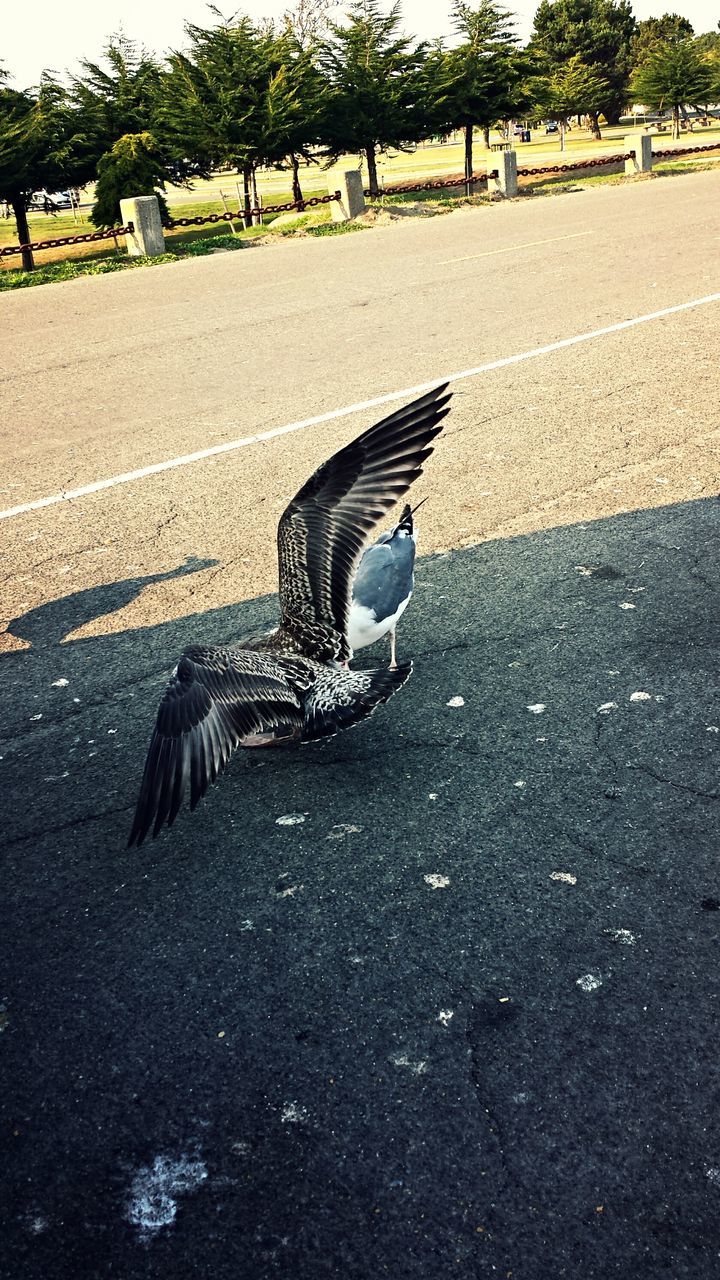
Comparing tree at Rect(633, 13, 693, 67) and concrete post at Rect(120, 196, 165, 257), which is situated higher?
tree at Rect(633, 13, 693, 67)

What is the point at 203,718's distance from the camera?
356cm

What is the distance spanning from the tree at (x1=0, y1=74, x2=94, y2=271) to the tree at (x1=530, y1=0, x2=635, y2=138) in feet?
191

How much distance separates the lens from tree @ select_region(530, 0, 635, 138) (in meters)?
73.5

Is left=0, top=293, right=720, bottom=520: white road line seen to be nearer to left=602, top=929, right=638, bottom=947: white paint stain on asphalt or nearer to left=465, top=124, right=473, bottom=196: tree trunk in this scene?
left=602, top=929, right=638, bottom=947: white paint stain on asphalt

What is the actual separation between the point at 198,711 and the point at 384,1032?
4.31 feet

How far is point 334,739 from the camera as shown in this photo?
4180 mm

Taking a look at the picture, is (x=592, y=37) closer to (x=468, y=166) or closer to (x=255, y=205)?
(x=468, y=166)

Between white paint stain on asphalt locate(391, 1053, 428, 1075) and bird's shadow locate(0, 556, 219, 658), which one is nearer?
white paint stain on asphalt locate(391, 1053, 428, 1075)

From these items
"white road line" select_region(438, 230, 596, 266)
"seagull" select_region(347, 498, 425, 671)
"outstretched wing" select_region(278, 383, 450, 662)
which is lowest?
"seagull" select_region(347, 498, 425, 671)

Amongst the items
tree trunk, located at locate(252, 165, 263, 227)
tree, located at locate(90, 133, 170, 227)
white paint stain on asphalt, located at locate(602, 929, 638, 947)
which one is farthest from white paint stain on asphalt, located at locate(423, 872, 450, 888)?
tree trunk, located at locate(252, 165, 263, 227)

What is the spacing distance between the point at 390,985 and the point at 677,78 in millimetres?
58864

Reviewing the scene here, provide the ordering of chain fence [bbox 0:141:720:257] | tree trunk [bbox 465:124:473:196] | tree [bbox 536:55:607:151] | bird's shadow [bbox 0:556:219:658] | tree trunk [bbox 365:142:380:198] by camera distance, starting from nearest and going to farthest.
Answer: bird's shadow [bbox 0:556:219:658], chain fence [bbox 0:141:720:257], tree trunk [bbox 365:142:380:198], tree trunk [bbox 465:124:473:196], tree [bbox 536:55:607:151]

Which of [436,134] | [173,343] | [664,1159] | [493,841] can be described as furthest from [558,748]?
→ [436,134]

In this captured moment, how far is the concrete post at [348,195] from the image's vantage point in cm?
2392
